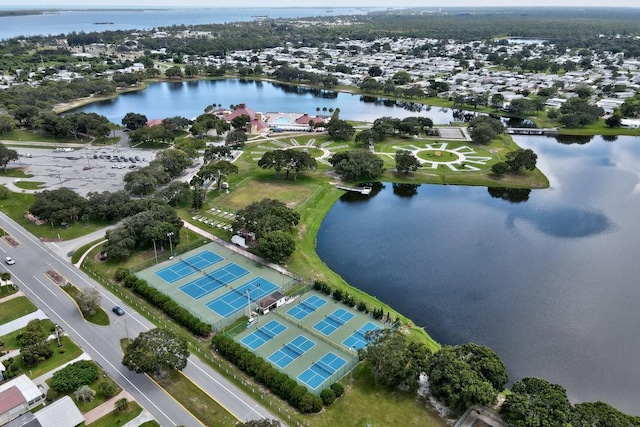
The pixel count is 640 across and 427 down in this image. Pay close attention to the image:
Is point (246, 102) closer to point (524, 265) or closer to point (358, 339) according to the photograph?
point (524, 265)

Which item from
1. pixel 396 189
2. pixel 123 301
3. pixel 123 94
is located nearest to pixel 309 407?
pixel 123 301

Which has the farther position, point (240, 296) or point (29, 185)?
point (29, 185)

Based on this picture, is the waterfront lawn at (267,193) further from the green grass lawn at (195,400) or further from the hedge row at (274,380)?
the green grass lawn at (195,400)

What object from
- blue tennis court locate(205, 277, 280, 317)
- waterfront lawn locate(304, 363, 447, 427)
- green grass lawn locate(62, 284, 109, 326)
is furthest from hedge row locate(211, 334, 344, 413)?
green grass lawn locate(62, 284, 109, 326)

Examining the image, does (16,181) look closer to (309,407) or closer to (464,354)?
(309,407)

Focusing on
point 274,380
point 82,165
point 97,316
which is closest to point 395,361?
point 274,380

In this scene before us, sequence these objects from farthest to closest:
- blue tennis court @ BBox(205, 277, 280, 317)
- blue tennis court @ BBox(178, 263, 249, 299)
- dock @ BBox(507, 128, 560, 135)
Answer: dock @ BBox(507, 128, 560, 135) < blue tennis court @ BBox(178, 263, 249, 299) < blue tennis court @ BBox(205, 277, 280, 317)

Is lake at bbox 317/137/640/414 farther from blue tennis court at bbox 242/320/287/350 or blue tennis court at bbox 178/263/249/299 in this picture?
blue tennis court at bbox 242/320/287/350
